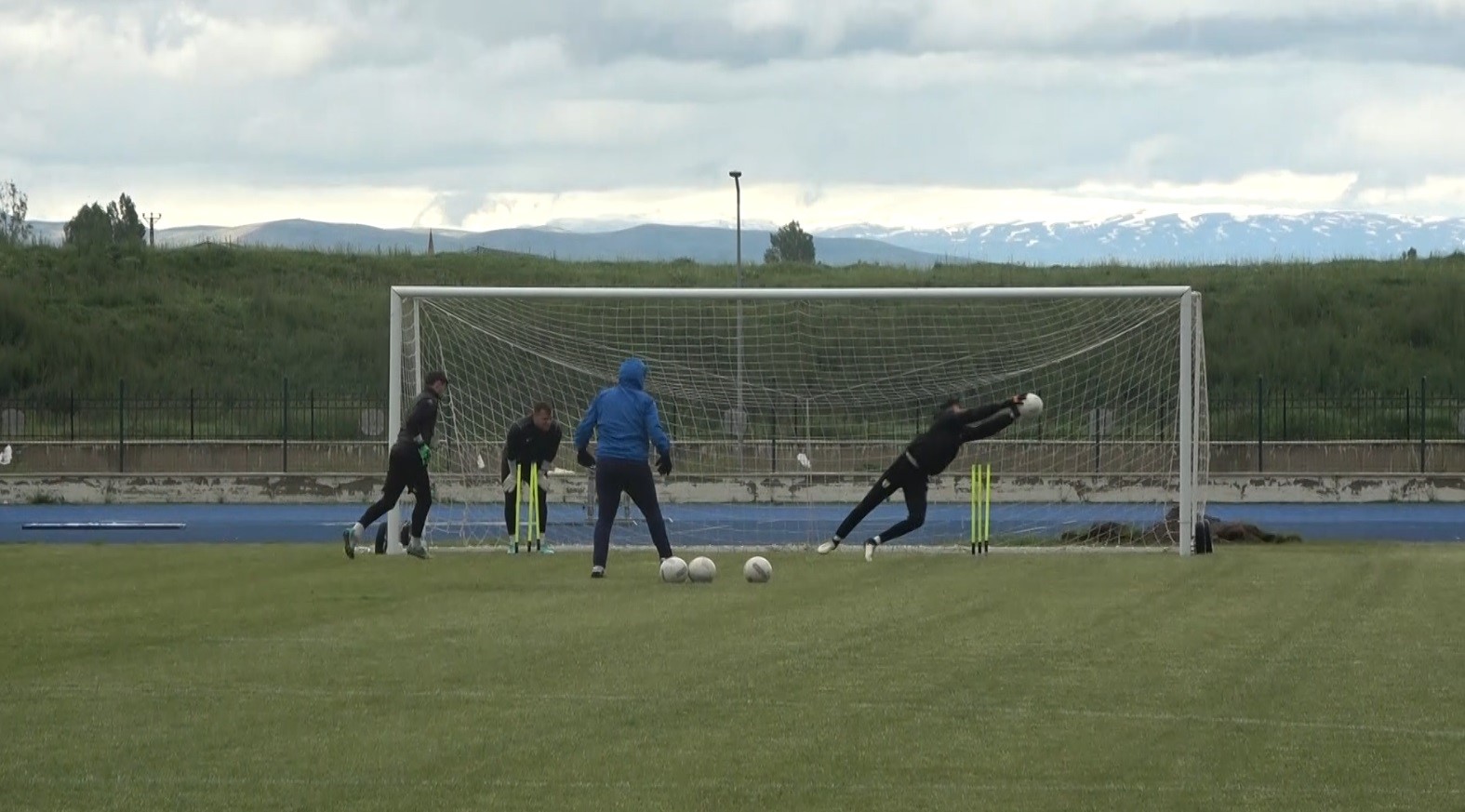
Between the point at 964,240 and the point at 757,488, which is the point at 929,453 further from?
the point at 964,240

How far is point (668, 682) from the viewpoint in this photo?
1044 centimetres

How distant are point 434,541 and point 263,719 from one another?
50.4 feet

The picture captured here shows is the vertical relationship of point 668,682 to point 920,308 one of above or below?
below

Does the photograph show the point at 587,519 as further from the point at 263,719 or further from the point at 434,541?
the point at 263,719

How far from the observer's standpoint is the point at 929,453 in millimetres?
20375

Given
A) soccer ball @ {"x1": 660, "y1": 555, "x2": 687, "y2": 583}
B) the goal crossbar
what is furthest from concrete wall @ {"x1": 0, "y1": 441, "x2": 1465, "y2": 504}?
soccer ball @ {"x1": 660, "y1": 555, "x2": 687, "y2": 583}

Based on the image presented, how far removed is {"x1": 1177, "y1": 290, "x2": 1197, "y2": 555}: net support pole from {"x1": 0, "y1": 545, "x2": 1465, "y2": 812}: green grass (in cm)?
430

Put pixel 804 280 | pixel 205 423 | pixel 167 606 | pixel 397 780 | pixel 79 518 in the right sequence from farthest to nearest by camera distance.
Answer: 1. pixel 804 280
2. pixel 205 423
3. pixel 79 518
4. pixel 167 606
5. pixel 397 780

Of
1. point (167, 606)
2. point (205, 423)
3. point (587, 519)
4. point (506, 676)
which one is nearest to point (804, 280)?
point (205, 423)

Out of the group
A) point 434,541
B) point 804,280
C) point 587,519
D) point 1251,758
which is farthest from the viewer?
point 804,280

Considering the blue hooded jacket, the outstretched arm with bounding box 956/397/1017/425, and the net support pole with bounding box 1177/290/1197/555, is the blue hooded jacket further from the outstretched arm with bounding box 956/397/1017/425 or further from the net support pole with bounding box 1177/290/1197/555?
the net support pole with bounding box 1177/290/1197/555

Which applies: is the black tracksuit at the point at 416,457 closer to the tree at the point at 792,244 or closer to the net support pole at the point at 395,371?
the net support pole at the point at 395,371

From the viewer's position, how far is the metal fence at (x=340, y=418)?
37375mm

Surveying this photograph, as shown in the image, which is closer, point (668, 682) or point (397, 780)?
point (397, 780)
